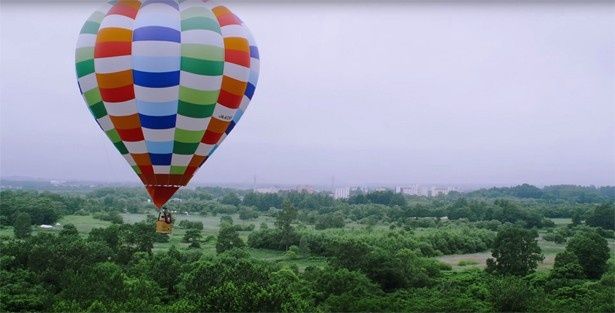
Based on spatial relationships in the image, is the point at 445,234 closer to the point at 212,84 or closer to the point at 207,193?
the point at 212,84

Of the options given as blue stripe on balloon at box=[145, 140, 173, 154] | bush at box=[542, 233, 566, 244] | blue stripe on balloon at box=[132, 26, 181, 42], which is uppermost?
blue stripe on balloon at box=[132, 26, 181, 42]

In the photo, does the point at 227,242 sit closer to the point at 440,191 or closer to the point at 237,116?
the point at 237,116

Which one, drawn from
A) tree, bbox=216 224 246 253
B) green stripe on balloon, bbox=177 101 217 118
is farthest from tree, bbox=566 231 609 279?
green stripe on balloon, bbox=177 101 217 118

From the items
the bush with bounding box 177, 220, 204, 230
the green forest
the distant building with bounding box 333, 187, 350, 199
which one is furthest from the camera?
the distant building with bounding box 333, 187, 350, 199

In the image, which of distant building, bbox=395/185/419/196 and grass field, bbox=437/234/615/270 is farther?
distant building, bbox=395/185/419/196

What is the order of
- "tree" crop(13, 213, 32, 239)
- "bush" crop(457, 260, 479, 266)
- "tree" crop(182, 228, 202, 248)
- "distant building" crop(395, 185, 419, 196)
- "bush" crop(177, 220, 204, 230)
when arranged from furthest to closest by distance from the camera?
"distant building" crop(395, 185, 419, 196) < "bush" crop(177, 220, 204, 230) < "tree" crop(182, 228, 202, 248) < "bush" crop(457, 260, 479, 266) < "tree" crop(13, 213, 32, 239)

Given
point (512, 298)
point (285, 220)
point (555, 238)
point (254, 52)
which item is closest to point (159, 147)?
point (254, 52)

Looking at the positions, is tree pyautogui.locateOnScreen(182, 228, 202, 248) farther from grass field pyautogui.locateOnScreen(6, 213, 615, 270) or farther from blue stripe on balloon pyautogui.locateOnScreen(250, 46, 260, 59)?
blue stripe on balloon pyautogui.locateOnScreen(250, 46, 260, 59)
